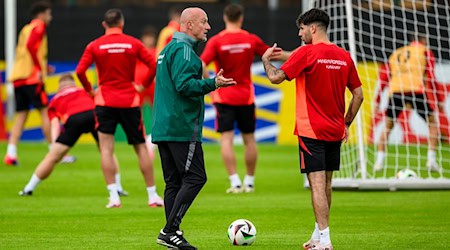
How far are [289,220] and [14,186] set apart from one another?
16.3 feet

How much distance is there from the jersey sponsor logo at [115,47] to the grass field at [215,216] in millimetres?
1784

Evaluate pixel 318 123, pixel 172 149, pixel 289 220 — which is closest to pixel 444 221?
pixel 289 220

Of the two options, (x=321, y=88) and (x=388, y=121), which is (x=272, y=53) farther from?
(x=388, y=121)

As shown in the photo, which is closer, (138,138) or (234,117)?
(138,138)

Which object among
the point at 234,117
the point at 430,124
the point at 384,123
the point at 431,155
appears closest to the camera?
the point at 234,117

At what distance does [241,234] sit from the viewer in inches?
352

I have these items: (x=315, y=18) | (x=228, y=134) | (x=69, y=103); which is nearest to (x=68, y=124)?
(x=69, y=103)

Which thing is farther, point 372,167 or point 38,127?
point 38,127

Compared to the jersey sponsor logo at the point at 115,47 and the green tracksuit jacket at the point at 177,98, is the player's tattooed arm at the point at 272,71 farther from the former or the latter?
the jersey sponsor logo at the point at 115,47

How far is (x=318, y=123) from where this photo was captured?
8.64 metres

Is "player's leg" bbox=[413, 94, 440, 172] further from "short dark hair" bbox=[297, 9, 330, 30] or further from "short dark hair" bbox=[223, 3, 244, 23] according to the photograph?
"short dark hair" bbox=[297, 9, 330, 30]

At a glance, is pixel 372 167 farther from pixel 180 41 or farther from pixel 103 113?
pixel 180 41

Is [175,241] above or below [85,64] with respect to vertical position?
below

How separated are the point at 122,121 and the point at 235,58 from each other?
87.0 inches
